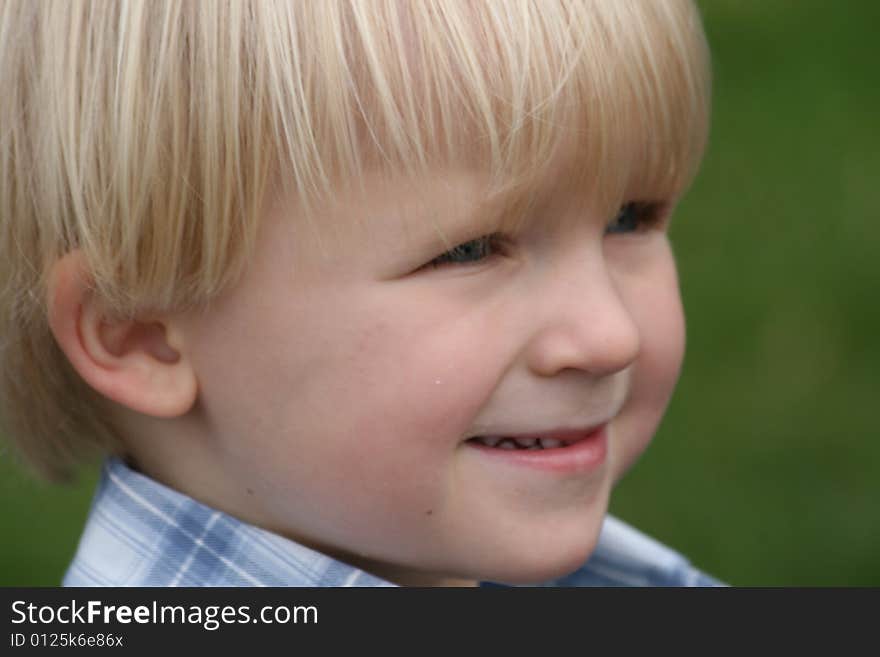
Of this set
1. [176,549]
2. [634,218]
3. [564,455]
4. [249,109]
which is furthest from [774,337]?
[249,109]

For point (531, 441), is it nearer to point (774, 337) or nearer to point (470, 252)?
point (470, 252)

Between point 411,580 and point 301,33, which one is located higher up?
point 301,33

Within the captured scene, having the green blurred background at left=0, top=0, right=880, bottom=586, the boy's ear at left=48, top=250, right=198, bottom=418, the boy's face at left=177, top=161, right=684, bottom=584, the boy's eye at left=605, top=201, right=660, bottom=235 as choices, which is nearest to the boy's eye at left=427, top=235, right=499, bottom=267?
the boy's face at left=177, top=161, right=684, bottom=584

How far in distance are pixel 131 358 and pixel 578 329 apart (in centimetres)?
45

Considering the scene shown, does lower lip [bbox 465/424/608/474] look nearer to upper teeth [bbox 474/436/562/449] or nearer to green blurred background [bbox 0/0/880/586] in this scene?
upper teeth [bbox 474/436/562/449]

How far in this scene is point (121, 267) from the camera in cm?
130

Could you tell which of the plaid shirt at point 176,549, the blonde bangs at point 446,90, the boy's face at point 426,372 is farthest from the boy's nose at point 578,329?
the plaid shirt at point 176,549

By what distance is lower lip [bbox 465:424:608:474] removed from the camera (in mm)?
1360

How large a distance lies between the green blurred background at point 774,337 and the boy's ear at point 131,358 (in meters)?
1.15

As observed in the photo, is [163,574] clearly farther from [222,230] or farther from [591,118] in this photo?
[591,118]

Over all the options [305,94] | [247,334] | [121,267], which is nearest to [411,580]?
[247,334]

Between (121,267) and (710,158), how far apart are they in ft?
8.19

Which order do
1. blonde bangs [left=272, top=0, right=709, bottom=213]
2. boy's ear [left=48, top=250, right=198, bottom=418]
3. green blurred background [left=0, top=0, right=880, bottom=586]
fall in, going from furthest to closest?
green blurred background [left=0, top=0, right=880, bottom=586], boy's ear [left=48, top=250, right=198, bottom=418], blonde bangs [left=272, top=0, right=709, bottom=213]

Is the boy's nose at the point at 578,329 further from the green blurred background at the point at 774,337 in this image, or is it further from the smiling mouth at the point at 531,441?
the green blurred background at the point at 774,337
